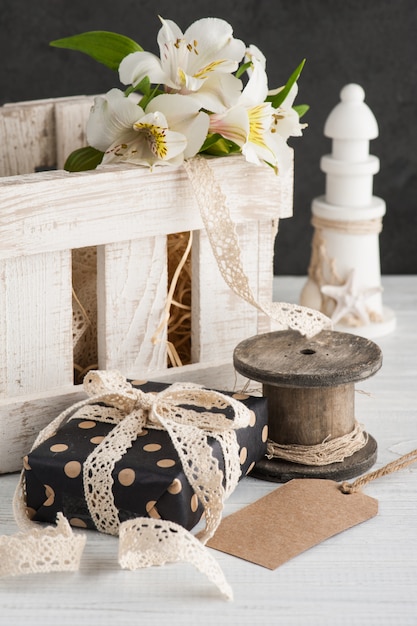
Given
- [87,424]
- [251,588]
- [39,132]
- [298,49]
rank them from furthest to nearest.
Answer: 1. [298,49]
2. [39,132]
3. [87,424]
4. [251,588]

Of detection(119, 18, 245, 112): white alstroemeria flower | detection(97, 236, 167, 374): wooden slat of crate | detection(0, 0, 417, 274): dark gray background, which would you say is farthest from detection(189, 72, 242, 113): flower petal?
detection(0, 0, 417, 274): dark gray background

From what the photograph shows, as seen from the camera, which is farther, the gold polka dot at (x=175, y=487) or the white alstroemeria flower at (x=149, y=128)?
the white alstroemeria flower at (x=149, y=128)

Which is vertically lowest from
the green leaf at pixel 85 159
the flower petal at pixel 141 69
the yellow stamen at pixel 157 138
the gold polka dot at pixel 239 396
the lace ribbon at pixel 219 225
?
Answer: the gold polka dot at pixel 239 396

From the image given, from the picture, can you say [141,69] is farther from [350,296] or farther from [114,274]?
[350,296]

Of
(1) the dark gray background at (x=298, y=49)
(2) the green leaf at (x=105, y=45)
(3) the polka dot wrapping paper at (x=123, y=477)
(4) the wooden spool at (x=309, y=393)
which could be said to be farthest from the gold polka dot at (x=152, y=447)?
(1) the dark gray background at (x=298, y=49)

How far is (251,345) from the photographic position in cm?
94

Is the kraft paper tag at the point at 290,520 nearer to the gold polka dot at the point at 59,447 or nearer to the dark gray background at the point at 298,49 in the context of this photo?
the gold polka dot at the point at 59,447

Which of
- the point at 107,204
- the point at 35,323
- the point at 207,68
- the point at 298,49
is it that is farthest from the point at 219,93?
the point at 298,49

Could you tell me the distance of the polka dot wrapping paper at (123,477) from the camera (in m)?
0.78

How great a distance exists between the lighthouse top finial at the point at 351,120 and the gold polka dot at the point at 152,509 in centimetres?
61

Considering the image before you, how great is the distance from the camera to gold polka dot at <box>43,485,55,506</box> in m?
0.81

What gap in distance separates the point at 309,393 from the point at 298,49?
74 centimetres

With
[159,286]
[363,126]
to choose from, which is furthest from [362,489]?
[363,126]

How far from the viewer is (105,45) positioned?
98cm
